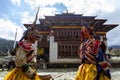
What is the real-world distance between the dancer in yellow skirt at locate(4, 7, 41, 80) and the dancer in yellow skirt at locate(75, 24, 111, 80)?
0.89 m

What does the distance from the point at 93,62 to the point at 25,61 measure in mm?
1184

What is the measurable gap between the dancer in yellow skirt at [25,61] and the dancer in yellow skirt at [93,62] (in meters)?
0.89

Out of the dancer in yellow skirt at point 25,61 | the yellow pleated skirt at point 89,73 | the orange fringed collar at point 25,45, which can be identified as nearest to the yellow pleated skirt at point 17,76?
the dancer in yellow skirt at point 25,61

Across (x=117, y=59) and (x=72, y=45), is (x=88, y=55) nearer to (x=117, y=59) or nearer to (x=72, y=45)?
(x=72, y=45)

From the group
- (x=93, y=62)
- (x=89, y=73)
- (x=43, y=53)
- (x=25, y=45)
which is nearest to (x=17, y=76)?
(x=25, y=45)

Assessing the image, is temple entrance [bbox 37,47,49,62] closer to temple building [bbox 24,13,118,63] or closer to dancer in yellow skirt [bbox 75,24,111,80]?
temple building [bbox 24,13,118,63]

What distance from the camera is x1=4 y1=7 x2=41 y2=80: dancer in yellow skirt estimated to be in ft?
15.1

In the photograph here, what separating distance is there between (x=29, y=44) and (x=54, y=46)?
26706 millimetres

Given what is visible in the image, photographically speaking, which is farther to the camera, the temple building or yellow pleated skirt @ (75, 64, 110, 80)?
the temple building

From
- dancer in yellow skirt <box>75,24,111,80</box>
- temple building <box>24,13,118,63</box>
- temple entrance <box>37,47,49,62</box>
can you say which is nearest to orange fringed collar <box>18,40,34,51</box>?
dancer in yellow skirt <box>75,24,111,80</box>

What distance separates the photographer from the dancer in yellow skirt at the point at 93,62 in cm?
503

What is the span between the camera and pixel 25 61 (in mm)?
4652

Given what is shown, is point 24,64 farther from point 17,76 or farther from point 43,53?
point 43,53

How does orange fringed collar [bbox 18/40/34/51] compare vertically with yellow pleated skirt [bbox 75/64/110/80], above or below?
above
